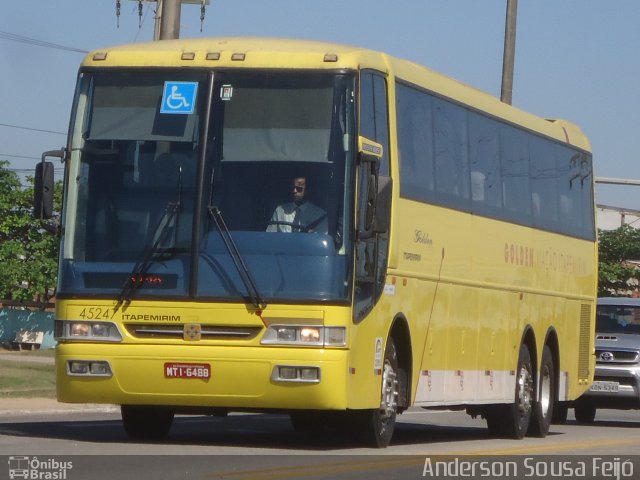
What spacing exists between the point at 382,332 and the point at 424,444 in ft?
7.76

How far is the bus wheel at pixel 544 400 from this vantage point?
20016 millimetres

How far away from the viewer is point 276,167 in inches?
547

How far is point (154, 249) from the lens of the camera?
13914 millimetres

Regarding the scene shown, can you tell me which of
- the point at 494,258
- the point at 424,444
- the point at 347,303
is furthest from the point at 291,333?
the point at 494,258

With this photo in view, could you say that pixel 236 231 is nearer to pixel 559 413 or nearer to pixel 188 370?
pixel 188 370

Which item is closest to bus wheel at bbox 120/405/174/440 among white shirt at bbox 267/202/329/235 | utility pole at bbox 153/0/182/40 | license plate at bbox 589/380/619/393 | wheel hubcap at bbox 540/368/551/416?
white shirt at bbox 267/202/329/235

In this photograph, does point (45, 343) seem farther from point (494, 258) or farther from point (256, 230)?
point (256, 230)

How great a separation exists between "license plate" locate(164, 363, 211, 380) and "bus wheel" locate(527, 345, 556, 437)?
7.35 meters

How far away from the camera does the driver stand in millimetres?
13742

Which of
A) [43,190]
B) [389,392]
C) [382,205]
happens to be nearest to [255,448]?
[389,392]

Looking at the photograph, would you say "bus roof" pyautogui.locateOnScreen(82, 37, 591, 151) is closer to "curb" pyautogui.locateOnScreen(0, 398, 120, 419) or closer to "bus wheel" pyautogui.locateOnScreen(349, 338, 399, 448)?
"bus wheel" pyautogui.locateOnScreen(349, 338, 399, 448)

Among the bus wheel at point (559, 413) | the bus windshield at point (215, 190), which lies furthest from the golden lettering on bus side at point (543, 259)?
the bus windshield at point (215, 190)

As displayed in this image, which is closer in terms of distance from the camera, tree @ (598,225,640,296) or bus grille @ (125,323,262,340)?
bus grille @ (125,323,262,340)
